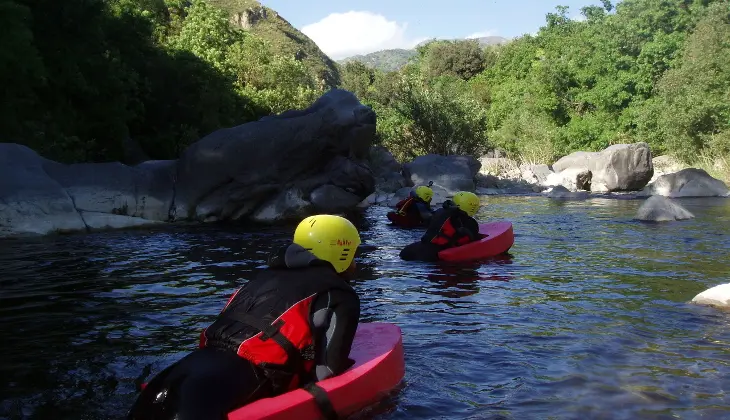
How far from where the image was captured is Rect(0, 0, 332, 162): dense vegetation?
18070mm

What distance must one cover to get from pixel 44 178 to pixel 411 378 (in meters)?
12.5

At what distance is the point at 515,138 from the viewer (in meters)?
41.5

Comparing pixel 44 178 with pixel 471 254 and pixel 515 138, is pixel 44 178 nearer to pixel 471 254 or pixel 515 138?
pixel 471 254

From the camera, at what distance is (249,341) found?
158 inches

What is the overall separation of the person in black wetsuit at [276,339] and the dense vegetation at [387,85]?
45.0 ft

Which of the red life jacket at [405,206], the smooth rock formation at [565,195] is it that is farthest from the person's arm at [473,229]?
the smooth rock formation at [565,195]

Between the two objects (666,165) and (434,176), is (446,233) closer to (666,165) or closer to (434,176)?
(434,176)

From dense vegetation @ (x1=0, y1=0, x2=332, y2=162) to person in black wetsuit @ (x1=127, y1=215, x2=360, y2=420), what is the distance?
540 inches

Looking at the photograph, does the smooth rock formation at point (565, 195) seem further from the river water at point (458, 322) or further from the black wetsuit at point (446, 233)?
the black wetsuit at point (446, 233)

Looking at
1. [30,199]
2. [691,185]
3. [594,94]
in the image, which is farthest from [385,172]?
[30,199]

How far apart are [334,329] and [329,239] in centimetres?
53

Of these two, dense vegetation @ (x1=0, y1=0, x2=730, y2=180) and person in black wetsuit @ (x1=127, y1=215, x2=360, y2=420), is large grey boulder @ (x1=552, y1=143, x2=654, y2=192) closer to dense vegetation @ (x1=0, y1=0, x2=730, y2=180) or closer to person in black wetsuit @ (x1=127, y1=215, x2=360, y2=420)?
dense vegetation @ (x1=0, y1=0, x2=730, y2=180)

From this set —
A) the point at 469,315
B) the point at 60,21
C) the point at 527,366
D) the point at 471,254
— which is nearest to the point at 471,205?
the point at 471,254

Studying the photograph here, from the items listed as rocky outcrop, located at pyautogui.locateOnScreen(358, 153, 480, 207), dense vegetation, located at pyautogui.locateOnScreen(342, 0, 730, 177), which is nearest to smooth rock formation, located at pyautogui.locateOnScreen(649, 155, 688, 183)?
dense vegetation, located at pyautogui.locateOnScreen(342, 0, 730, 177)
